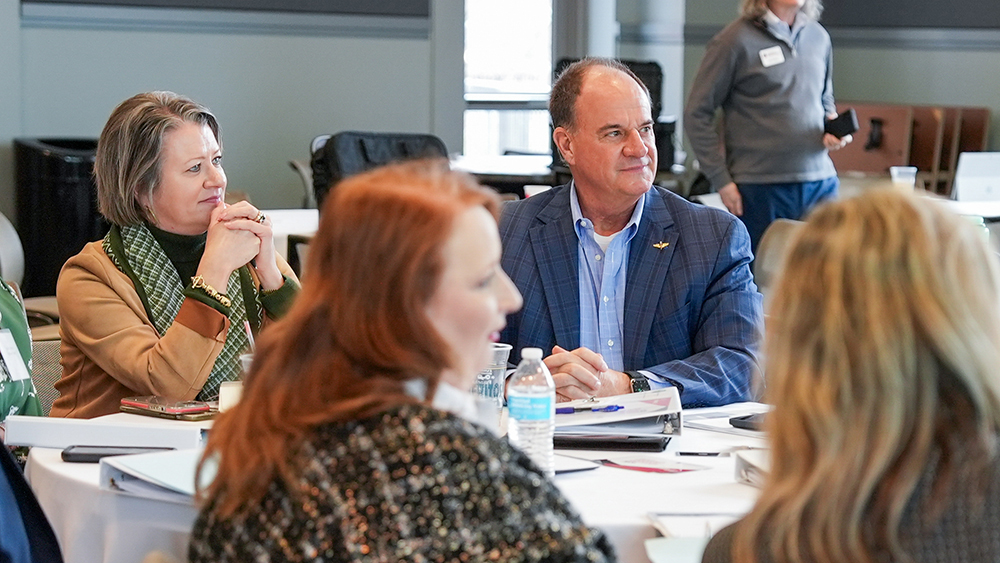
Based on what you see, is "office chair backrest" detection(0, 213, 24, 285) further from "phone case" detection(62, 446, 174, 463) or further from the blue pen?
the blue pen

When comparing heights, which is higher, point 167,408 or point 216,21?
point 216,21

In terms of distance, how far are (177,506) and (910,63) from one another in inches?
269

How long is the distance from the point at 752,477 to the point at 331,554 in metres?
0.80

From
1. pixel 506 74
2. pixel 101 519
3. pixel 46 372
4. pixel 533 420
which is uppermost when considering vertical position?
pixel 506 74

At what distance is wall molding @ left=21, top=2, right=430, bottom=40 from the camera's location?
6465 mm

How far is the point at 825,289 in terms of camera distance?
105cm

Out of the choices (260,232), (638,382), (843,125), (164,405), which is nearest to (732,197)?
(843,125)

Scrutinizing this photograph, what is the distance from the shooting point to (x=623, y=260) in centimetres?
262

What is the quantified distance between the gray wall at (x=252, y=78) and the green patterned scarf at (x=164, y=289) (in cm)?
442

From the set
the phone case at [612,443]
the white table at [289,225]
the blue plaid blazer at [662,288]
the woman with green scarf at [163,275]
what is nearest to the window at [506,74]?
the white table at [289,225]

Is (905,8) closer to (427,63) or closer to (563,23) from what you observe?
(563,23)

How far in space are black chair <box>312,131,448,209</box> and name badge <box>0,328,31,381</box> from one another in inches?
106

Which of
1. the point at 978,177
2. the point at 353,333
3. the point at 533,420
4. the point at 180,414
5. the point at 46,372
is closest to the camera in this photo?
the point at 353,333

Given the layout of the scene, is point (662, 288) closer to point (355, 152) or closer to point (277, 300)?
point (277, 300)
